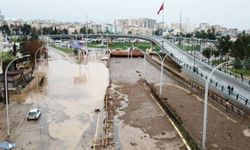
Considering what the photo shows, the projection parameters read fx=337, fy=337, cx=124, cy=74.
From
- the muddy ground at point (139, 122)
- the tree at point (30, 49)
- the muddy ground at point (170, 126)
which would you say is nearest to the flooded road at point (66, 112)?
the muddy ground at point (139, 122)

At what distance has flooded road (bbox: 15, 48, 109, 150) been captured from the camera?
944 inches

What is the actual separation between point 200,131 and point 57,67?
4320 cm

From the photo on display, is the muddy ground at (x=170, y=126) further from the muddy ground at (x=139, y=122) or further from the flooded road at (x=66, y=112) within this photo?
the flooded road at (x=66, y=112)

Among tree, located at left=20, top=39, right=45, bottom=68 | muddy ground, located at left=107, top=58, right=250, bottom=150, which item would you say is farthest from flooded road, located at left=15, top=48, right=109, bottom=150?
tree, located at left=20, top=39, right=45, bottom=68

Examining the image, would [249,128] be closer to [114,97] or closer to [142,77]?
[114,97]

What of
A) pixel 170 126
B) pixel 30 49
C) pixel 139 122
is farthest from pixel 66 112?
pixel 30 49

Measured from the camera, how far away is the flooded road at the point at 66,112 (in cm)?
2397

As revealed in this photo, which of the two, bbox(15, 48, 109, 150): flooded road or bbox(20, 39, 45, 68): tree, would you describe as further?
bbox(20, 39, 45, 68): tree

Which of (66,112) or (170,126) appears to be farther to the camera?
(66,112)

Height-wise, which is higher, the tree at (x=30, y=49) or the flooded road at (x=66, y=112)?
the tree at (x=30, y=49)

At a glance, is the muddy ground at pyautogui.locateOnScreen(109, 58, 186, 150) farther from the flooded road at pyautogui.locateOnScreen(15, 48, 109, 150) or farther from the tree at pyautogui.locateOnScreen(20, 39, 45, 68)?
the tree at pyautogui.locateOnScreen(20, 39, 45, 68)

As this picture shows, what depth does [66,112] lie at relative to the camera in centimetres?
3219

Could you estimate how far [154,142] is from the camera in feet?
78.6

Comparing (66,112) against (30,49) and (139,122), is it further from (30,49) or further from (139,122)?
(30,49)
